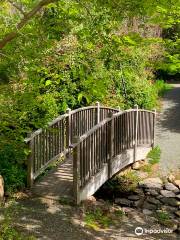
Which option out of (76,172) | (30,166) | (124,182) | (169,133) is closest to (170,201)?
(124,182)

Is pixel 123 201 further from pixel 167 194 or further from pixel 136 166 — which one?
pixel 136 166

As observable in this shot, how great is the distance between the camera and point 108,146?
10938 millimetres

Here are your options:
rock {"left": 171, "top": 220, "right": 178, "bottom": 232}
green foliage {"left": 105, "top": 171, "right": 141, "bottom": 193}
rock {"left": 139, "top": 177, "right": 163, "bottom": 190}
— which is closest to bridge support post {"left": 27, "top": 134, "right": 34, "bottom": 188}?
rock {"left": 171, "top": 220, "right": 178, "bottom": 232}

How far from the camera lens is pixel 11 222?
7.40 m

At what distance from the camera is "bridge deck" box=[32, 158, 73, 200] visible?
8.91 m

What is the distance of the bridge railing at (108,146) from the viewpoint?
8.98 metres

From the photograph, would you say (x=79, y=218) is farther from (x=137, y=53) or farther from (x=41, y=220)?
(x=137, y=53)

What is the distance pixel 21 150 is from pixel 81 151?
97.6 inches

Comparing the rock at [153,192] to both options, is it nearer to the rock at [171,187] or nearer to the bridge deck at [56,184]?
the rock at [171,187]

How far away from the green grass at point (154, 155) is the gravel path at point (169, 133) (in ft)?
0.53

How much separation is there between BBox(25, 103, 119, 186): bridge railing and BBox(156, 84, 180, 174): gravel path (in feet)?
9.55

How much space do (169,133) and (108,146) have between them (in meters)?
7.36
